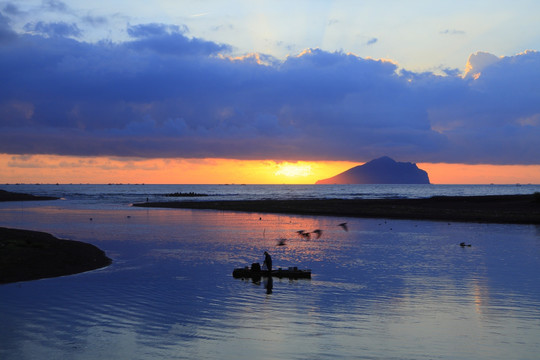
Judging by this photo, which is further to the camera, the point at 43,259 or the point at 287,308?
the point at 43,259

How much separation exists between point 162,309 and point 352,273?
1335 cm

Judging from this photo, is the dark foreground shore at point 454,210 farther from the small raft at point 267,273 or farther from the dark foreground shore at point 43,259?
the dark foreground shore at point 43,259

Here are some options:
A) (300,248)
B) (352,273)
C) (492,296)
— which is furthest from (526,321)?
(300,248)

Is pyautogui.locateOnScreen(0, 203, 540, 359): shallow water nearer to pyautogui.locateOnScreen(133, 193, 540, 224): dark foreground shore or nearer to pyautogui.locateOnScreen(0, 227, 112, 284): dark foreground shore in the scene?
pyautogui.locateOnScreen(0, 227, 112, 284): dark foreground shore

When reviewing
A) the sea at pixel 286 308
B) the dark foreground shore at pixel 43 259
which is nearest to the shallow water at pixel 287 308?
the sea at pixel 286 308

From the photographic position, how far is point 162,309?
2262 centimetres

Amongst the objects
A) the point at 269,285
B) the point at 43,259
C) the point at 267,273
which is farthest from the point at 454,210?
the point at 43,259

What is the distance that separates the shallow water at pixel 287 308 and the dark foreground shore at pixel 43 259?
1.36 meters

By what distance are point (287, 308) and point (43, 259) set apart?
58.2 feet

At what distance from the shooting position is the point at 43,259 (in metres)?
33.1

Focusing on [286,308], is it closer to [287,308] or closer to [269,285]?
[287,308]

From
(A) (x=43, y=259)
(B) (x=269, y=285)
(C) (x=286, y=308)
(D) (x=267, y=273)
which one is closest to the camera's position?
(C) (x=286, y=308)

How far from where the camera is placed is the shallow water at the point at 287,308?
1753 cm

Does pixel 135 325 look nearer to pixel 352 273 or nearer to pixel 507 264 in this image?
pixel 352 273
